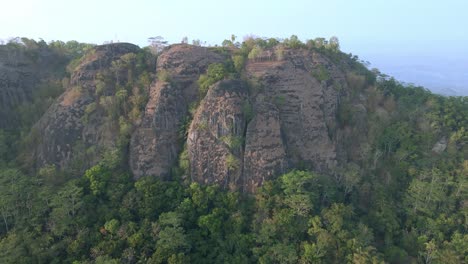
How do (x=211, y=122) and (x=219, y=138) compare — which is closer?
(x=219, y=138)

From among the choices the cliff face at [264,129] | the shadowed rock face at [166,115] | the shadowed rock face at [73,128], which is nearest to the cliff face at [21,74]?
the shadowed rock face at [73,128]

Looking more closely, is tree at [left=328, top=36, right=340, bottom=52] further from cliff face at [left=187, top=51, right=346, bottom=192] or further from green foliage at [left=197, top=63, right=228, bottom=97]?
green foliage at [left=197, top=63, right=228, bottom=97]

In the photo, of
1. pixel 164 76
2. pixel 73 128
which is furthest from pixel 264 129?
pixel 73 128

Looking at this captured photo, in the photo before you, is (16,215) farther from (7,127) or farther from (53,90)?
(53,90)

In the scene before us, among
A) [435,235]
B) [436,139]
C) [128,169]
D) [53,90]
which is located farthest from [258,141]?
[53,90]

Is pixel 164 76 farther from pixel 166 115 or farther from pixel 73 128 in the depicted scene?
pixel 73 128
